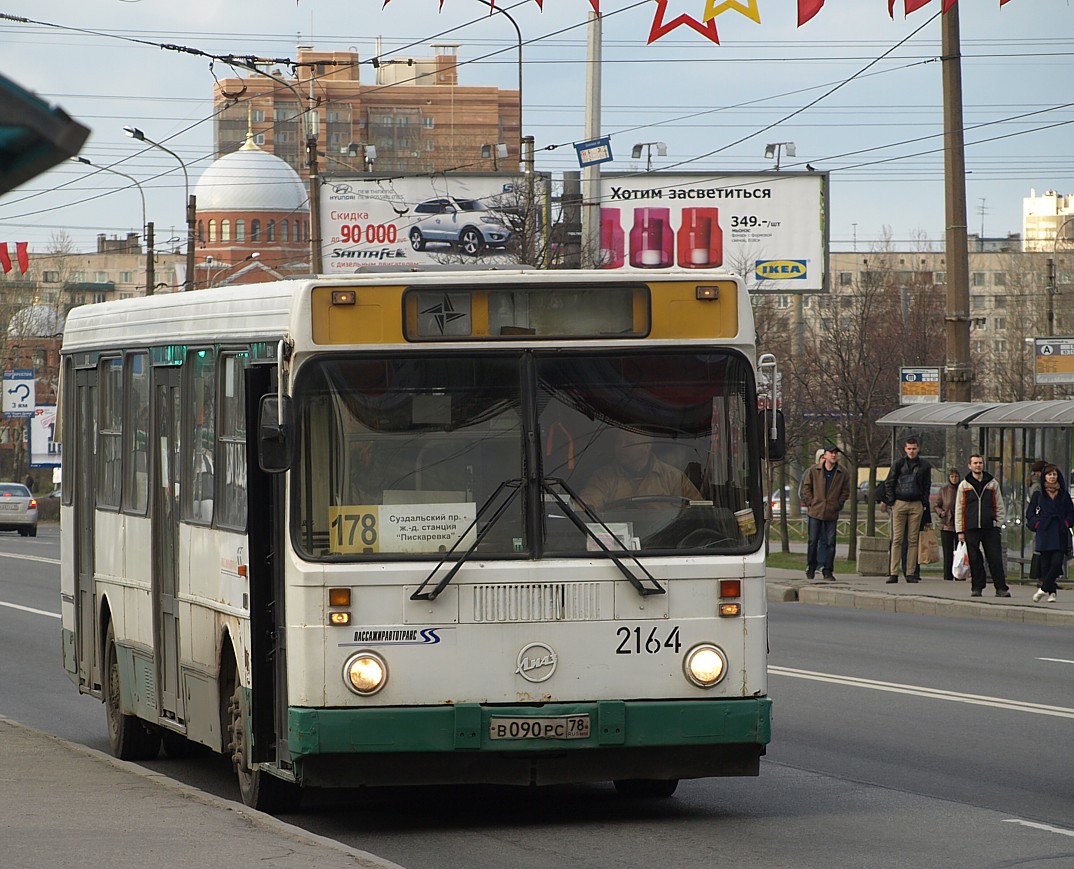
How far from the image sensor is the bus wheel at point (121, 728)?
11.1 m

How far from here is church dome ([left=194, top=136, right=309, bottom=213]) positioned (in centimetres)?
11038

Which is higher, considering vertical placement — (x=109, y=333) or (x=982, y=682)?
(x=109, y=333)

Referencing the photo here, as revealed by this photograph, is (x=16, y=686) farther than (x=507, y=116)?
No

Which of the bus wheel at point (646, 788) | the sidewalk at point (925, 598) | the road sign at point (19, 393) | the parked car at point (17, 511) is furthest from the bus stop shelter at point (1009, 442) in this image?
the road sign at point (19, 393)

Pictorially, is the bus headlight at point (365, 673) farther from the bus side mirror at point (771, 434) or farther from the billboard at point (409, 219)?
the billboard at point (409, 219)

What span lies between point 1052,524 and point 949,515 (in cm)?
338

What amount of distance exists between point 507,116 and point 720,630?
16258cm

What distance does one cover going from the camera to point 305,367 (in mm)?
8352

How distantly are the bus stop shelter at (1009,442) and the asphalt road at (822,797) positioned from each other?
9.62m

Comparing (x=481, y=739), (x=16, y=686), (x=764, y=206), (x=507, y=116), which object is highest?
(x=507, y=116)

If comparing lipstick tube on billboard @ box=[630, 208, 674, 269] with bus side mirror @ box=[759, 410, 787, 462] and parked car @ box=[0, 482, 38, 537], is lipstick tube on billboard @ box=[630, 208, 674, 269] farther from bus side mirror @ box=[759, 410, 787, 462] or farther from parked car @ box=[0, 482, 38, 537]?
bus side mirror @ box=[759, 410, 787, 462]

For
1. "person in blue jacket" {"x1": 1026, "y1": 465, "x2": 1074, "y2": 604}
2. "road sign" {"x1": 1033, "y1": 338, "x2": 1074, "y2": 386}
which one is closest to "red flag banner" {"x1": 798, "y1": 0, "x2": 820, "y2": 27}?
"person in blue jacket" {"x1": 1026, "y1": 465, "x2": 1074, "y2": 604}

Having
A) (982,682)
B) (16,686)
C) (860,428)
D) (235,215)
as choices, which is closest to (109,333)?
(16,686)

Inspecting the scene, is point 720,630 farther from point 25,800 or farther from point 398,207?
point 398,207
